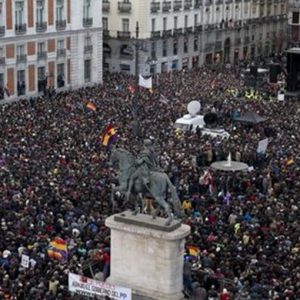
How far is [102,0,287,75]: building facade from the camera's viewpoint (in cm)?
7769

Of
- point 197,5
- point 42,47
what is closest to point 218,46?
point 197,5

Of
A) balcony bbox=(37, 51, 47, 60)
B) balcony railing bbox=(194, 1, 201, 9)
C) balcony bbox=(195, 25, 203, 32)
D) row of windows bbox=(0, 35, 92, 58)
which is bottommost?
balcony bbox=(195, 25, 203, 32)

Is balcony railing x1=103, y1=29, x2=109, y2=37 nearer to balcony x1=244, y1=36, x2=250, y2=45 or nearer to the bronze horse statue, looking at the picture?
balcony x1=244, y1=36, x2=250, y2=45

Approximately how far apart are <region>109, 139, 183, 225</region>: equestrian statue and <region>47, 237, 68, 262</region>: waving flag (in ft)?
9.08

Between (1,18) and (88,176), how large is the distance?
1059 inches

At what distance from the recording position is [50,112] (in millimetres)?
Answer: 47688

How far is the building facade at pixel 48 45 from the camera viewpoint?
58.0 meters

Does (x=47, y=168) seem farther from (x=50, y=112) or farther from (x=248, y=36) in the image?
(x=248, y=36)

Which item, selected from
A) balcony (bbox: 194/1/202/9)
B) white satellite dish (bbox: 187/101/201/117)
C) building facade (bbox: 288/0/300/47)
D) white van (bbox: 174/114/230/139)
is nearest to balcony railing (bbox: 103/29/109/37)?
balcony (bbox: 194/1/202/9)

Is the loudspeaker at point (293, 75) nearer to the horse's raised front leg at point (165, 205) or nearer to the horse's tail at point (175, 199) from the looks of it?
the horse's tail at point (175, 199)

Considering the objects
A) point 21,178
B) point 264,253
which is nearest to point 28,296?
point 264,253

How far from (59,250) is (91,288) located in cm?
230

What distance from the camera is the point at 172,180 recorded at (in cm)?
3334

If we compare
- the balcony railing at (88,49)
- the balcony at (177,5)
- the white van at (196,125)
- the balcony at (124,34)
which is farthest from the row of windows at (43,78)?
the balcony at (177,5)
